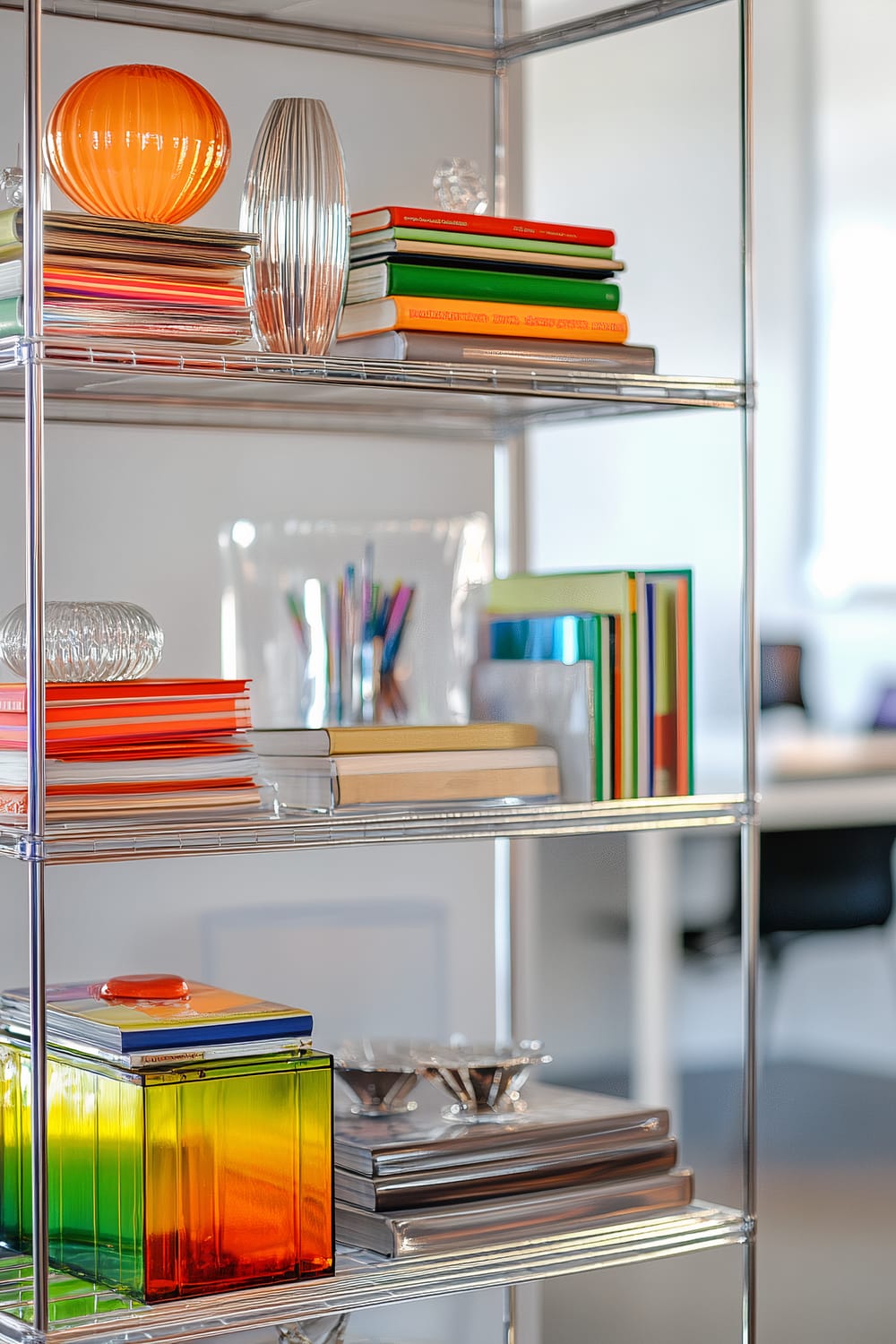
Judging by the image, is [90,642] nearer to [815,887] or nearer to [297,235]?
[297,235]

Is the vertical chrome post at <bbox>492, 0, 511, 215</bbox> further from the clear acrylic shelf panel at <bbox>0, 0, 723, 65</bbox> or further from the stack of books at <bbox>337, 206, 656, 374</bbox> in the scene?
the stack of books at <bbox>337, 206, 656, 374</bbox>

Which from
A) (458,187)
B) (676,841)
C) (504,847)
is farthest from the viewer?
(676,841)

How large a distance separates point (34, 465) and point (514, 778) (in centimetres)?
58

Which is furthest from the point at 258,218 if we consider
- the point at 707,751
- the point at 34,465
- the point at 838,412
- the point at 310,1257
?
the point at 838,412

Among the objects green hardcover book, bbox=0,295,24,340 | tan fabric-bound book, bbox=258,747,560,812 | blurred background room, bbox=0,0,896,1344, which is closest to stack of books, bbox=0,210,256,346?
green hardcover book, bbox=0,295,24,340

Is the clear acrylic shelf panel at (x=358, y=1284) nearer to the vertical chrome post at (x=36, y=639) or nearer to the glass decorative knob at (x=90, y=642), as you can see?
the vertical chrome post at (x=36, y=639)

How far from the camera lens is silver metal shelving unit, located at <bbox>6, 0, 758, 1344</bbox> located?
143cm

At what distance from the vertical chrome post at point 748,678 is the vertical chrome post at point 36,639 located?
70 centimetres

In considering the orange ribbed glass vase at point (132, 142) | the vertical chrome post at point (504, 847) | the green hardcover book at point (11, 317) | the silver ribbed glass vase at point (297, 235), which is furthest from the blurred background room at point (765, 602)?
the green hardcover book at point (11, 317)

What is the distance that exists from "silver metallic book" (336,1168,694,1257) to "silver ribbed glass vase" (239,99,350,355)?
79cm

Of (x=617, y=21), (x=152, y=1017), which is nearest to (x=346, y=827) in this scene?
(x=152, y=1017)

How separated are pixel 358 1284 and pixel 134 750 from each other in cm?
50

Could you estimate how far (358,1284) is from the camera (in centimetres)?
159

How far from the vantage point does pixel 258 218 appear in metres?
1.68
